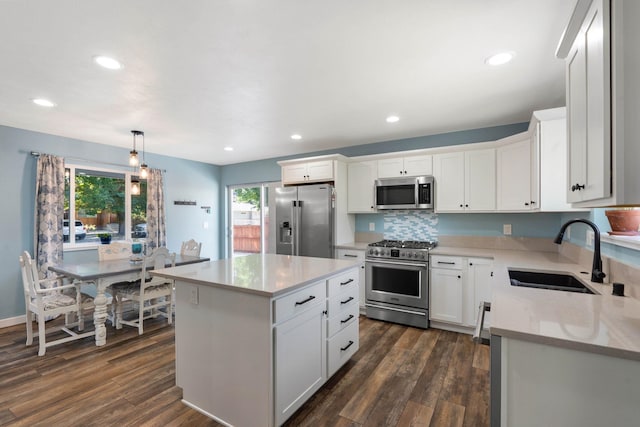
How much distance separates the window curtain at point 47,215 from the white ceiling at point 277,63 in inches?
20.6

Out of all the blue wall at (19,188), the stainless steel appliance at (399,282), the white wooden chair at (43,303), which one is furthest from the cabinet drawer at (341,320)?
the blue wall at (19,188)

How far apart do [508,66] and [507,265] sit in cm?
153

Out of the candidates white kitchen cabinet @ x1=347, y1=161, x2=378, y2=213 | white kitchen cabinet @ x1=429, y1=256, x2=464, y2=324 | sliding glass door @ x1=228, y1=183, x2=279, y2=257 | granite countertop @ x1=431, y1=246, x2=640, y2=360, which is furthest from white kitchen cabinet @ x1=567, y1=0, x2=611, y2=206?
sliding glass door @ x1=228, y1=183, x2=279, y2=257

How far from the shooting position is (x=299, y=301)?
6.08 ft

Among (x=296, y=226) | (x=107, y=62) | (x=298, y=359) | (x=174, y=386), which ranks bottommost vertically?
(x=174, y=386)

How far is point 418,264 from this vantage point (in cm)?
338

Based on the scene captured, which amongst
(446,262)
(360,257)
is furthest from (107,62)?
(446,262)

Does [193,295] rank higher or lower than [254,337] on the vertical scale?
higher

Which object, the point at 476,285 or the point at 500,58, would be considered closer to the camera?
the point at 500,58

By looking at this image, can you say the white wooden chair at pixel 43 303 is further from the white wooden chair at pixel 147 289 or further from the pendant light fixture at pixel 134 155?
the pendant light fixture at pixel 134 155

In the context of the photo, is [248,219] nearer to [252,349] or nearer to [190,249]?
[190,249]

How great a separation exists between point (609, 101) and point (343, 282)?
1.87 meters

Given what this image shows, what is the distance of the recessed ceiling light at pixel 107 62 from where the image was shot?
2.02 metres

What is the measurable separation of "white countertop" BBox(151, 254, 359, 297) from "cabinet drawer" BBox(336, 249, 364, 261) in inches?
52.7
